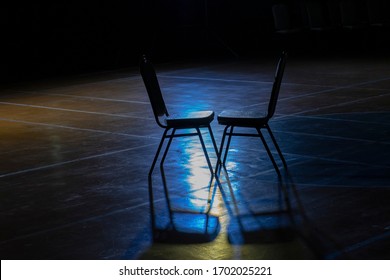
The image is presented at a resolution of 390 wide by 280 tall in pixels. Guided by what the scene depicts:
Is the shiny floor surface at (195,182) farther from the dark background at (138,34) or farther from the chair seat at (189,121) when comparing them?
the dark background at (138,34)

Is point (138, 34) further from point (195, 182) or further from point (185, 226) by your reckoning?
point (185, 226)

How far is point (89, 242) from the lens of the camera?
468 cm

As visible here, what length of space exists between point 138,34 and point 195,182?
1105cm

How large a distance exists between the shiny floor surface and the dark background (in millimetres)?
4146

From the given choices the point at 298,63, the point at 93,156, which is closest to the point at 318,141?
the point at 93,156

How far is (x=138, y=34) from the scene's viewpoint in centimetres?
1673

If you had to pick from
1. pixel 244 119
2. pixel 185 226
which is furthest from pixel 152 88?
pixel 185 226

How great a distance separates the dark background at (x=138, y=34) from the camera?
15.0 metres

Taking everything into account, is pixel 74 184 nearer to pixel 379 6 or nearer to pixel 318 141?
pixel 318 141

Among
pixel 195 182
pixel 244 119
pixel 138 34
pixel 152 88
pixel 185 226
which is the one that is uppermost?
pixel 152 88

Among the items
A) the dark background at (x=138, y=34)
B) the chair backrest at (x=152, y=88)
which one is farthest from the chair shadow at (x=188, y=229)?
the dark background at (x=138, y=34)

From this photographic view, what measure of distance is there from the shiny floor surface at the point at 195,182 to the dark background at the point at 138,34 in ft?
13.6

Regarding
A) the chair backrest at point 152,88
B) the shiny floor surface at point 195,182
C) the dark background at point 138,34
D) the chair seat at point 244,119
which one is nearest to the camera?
the shiny floor surface at point 195,182

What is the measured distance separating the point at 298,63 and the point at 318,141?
7.35 metres
